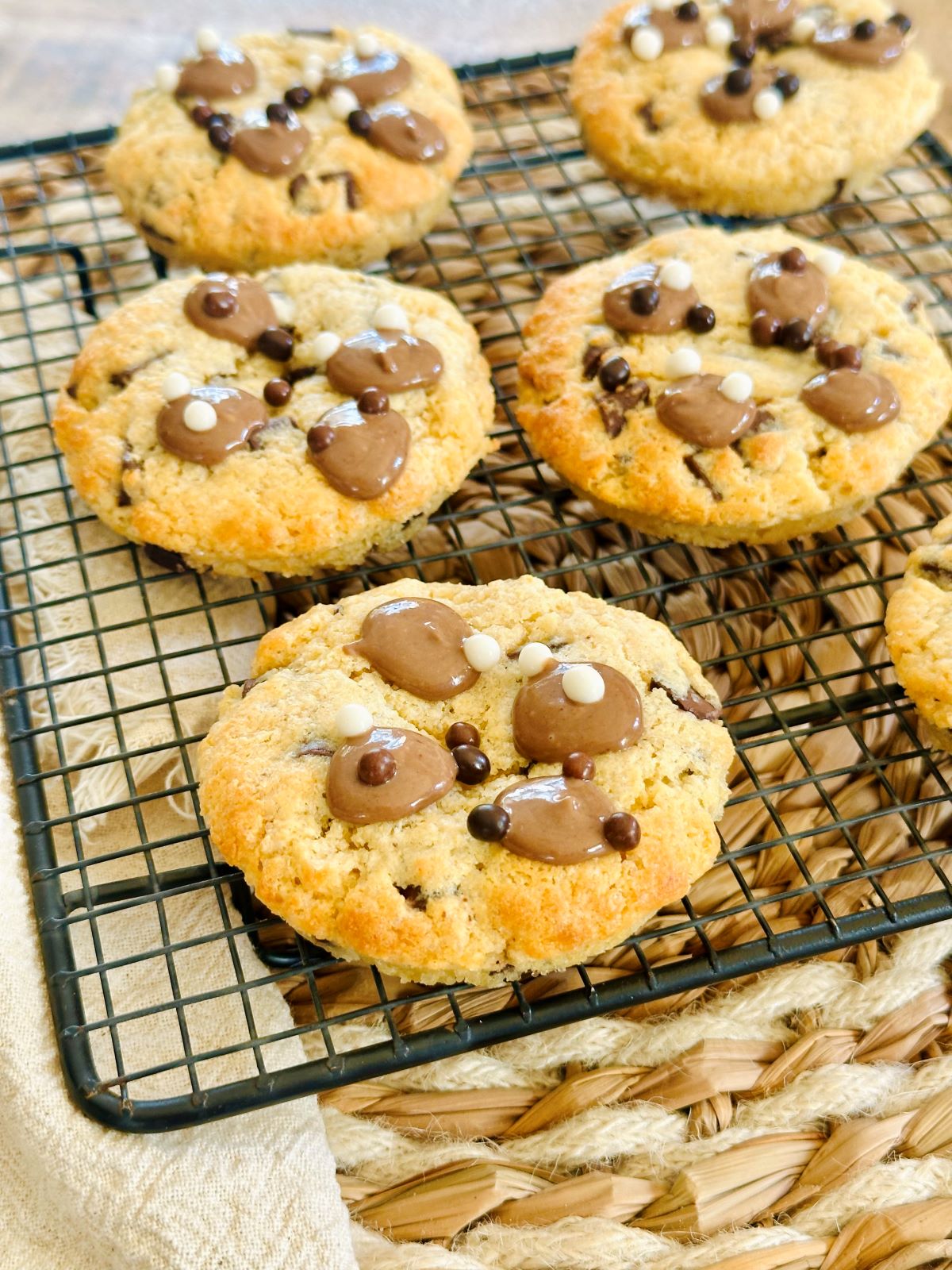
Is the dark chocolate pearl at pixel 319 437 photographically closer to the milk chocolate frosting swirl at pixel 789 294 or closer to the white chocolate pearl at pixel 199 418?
the white chocolate pearl at pixel 199 418

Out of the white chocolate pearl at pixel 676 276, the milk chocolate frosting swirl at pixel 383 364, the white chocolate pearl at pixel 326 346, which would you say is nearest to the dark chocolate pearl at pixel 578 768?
the milk chocolate frosting swirl at pixel 383 364

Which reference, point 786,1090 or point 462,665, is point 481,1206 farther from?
point 462,665

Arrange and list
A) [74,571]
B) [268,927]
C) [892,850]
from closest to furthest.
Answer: [268,927], [892,850], [74,571]

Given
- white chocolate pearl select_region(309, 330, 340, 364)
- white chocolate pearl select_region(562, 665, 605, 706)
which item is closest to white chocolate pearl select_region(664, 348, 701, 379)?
white chocolate pearl select_region(309, 330, 340, 364)

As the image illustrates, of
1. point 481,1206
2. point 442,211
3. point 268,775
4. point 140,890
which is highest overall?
point 442,211

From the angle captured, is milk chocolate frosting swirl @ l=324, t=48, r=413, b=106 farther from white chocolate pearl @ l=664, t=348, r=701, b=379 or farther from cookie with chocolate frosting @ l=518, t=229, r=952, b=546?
white chocolate pearl @ l=664, t=348, r=701, b=379

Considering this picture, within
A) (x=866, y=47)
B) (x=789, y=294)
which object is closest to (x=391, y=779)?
(x=789, y=294)

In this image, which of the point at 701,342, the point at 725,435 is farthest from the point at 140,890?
the point at 701,342
